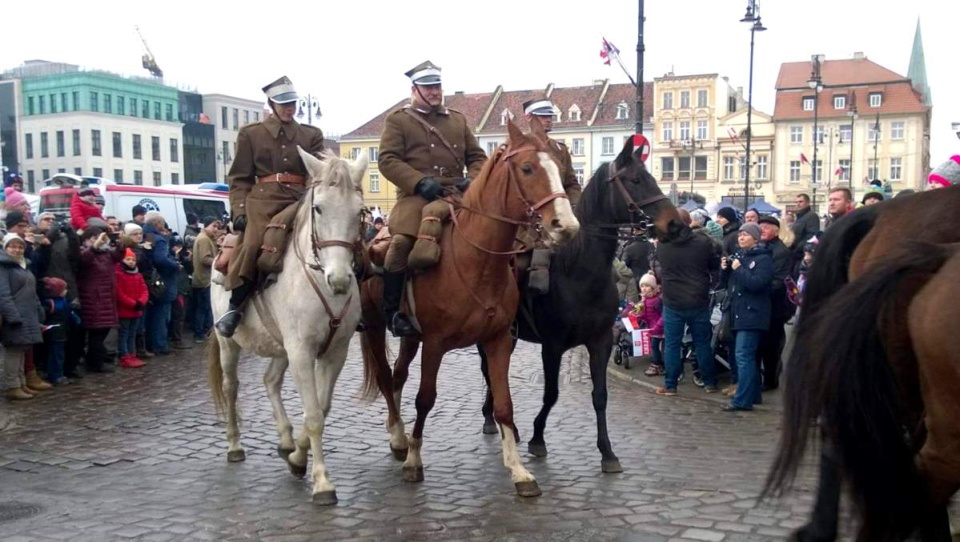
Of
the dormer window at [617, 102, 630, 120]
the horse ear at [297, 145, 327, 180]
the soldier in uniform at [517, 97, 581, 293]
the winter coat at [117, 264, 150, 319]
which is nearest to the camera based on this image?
the horse ear at [297, 145, 327, 180]

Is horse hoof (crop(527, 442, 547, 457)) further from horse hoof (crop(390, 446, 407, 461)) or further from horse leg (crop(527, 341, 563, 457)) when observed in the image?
horse hoof (crop(390, 446, 407, 461))

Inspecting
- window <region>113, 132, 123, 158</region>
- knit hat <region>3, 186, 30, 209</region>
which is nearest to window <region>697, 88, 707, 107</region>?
window <region>113, 132, 123, 158</region>

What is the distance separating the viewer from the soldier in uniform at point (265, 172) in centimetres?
679

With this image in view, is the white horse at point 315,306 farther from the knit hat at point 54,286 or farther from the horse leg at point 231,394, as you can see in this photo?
the knit hat at point 54,286

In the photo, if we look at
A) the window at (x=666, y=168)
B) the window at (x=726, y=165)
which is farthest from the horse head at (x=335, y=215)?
the window at (x=666, y=168)

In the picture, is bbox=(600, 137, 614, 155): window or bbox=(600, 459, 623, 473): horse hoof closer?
bbox=(600, 459, 623, 473): horse hoof

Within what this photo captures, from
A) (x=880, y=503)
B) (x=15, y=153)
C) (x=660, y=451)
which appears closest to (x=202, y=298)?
(x=660, y=451)

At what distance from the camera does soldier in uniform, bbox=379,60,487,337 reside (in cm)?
656

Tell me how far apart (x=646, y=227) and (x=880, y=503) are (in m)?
3.59

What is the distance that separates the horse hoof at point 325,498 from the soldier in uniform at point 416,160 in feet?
4.14

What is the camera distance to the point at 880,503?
3697mm

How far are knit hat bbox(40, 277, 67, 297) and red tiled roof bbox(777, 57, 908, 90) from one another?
243 feet

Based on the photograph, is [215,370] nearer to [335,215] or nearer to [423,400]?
[423,400]

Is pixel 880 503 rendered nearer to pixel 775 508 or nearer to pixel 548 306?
pixel 775 508
